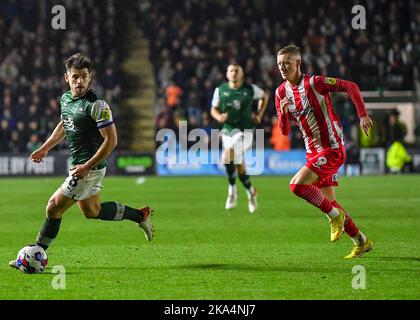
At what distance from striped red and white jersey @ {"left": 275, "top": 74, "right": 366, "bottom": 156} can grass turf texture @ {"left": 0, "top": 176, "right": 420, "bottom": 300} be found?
1258mm

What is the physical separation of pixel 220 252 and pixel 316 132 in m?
1.78

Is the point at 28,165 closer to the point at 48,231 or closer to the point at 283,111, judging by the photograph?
the point at 48,231

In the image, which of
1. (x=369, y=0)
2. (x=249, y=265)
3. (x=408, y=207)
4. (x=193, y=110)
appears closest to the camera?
(x=249, y=265)

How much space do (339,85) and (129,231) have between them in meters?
4.42

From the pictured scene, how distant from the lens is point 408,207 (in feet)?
49.9

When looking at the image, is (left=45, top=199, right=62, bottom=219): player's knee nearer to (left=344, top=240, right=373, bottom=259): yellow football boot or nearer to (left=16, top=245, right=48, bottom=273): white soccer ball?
(left=16, top=245, right=48, bottom=273): white soccer ball

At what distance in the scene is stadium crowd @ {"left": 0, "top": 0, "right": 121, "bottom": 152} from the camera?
2733 centimetres

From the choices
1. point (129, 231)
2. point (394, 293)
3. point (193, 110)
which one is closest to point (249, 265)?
point (394, 293)

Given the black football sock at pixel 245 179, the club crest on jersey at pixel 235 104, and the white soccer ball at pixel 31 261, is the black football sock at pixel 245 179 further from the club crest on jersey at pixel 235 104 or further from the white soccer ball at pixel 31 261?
the white soccer ball at pixel 31 261

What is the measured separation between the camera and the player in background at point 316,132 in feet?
29.6

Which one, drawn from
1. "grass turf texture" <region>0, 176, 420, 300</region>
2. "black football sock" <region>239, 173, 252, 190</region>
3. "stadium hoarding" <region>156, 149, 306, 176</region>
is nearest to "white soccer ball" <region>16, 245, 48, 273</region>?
"grass turf texture" <region>0, 176, 420, 300</region>

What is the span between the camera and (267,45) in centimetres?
2992

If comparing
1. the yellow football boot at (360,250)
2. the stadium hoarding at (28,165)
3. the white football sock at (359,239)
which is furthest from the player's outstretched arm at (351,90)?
the stadium hoarding at (28,165)

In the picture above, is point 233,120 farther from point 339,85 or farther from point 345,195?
point 339,85
